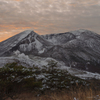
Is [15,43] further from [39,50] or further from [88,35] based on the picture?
[88,35]

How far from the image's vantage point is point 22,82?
5.47 meters

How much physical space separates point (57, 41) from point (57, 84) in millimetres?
21220

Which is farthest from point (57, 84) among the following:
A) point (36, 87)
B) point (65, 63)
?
point (65, 63)

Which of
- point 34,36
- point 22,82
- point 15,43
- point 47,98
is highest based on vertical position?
point 34,36

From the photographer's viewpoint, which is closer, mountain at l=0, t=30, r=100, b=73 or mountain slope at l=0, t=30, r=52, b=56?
mountain at l=0, t=30, r=100, b=73

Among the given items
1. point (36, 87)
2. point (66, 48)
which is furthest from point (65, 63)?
point (36, 87)

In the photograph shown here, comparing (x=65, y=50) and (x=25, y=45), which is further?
(x=25, y=45)

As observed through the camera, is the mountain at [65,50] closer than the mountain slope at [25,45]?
Yes

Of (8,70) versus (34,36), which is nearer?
(8,70)

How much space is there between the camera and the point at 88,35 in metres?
24.3

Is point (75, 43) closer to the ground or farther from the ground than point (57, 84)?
farther from the ground

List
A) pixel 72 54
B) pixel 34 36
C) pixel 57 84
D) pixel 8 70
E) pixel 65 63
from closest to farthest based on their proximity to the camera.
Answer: pixel 8 70 < pixel 57 84 < pixel 65 63 < pixel 72 54 < pixel 34 36

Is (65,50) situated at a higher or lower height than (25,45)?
lower

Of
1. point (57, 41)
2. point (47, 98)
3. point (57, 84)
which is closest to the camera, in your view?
point (47, 98)
